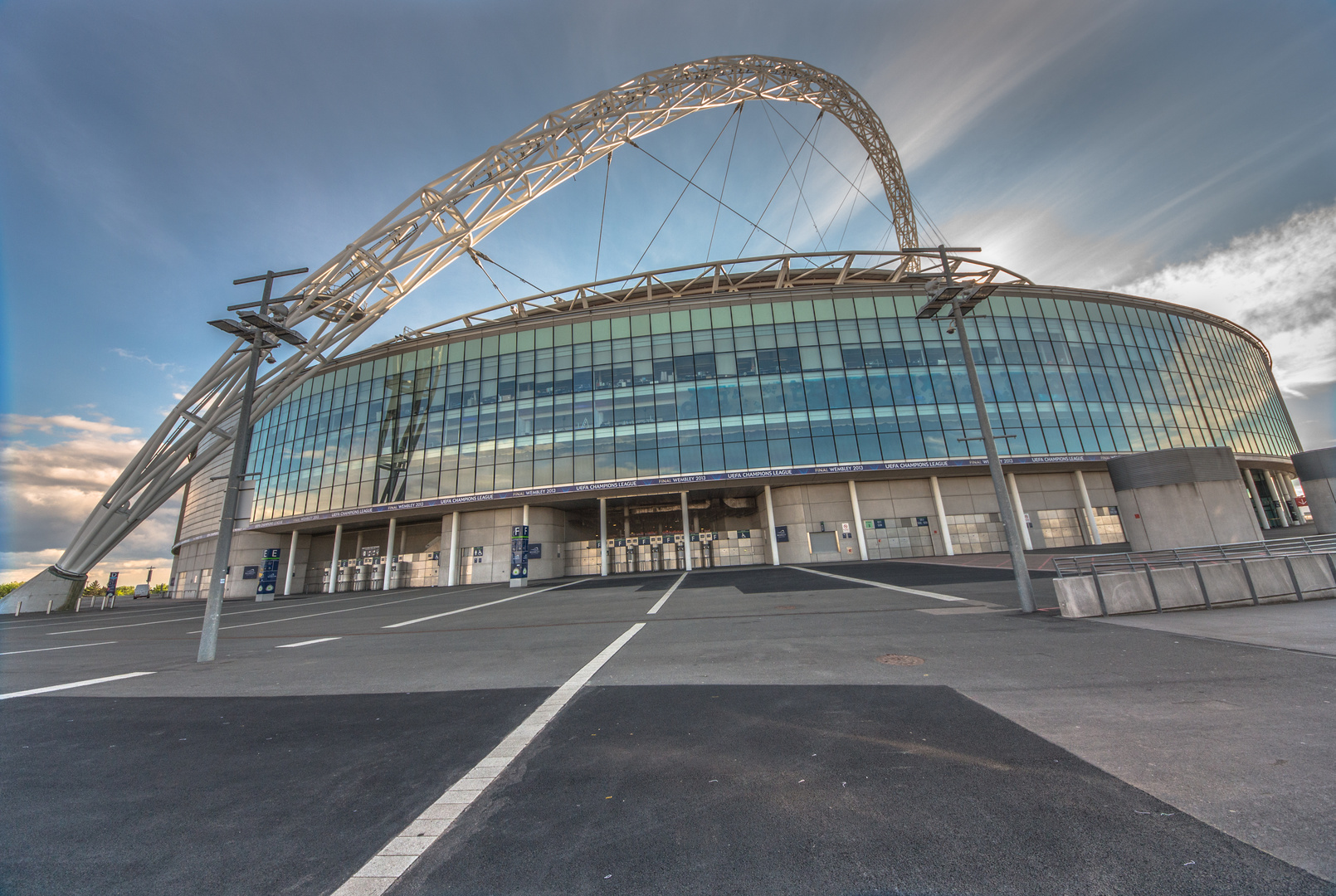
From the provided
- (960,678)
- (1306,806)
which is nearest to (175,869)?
(1306,806)

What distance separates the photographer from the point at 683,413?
3634 cm

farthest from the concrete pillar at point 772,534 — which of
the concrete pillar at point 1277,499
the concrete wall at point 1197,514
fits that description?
the concrete pillar at point 1277,499

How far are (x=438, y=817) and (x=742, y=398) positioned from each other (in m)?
34.3

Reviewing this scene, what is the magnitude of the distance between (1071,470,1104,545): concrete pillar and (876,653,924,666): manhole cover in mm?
39729

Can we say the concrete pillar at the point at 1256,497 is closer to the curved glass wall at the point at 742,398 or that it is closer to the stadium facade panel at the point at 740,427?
the stadium facade panel at the point at 740,427

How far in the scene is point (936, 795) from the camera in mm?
3121

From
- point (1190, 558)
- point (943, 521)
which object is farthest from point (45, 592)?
point (943, 521)

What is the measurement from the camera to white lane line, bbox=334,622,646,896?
2514 mm

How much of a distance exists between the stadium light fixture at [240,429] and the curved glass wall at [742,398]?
2464 centimetres

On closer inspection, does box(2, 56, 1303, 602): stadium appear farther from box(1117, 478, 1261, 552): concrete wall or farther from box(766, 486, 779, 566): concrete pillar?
box(1117, 478, 1261, 552): concrete wall

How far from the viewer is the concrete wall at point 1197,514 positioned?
66.3 ft

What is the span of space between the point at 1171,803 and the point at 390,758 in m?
5.58

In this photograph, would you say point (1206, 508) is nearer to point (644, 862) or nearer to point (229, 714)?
point (644, 862)

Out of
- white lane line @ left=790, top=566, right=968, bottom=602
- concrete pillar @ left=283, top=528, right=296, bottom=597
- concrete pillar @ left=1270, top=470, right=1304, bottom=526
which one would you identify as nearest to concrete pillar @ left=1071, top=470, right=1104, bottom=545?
white lane line @ left=790, top=566, right=968, bottom=602
